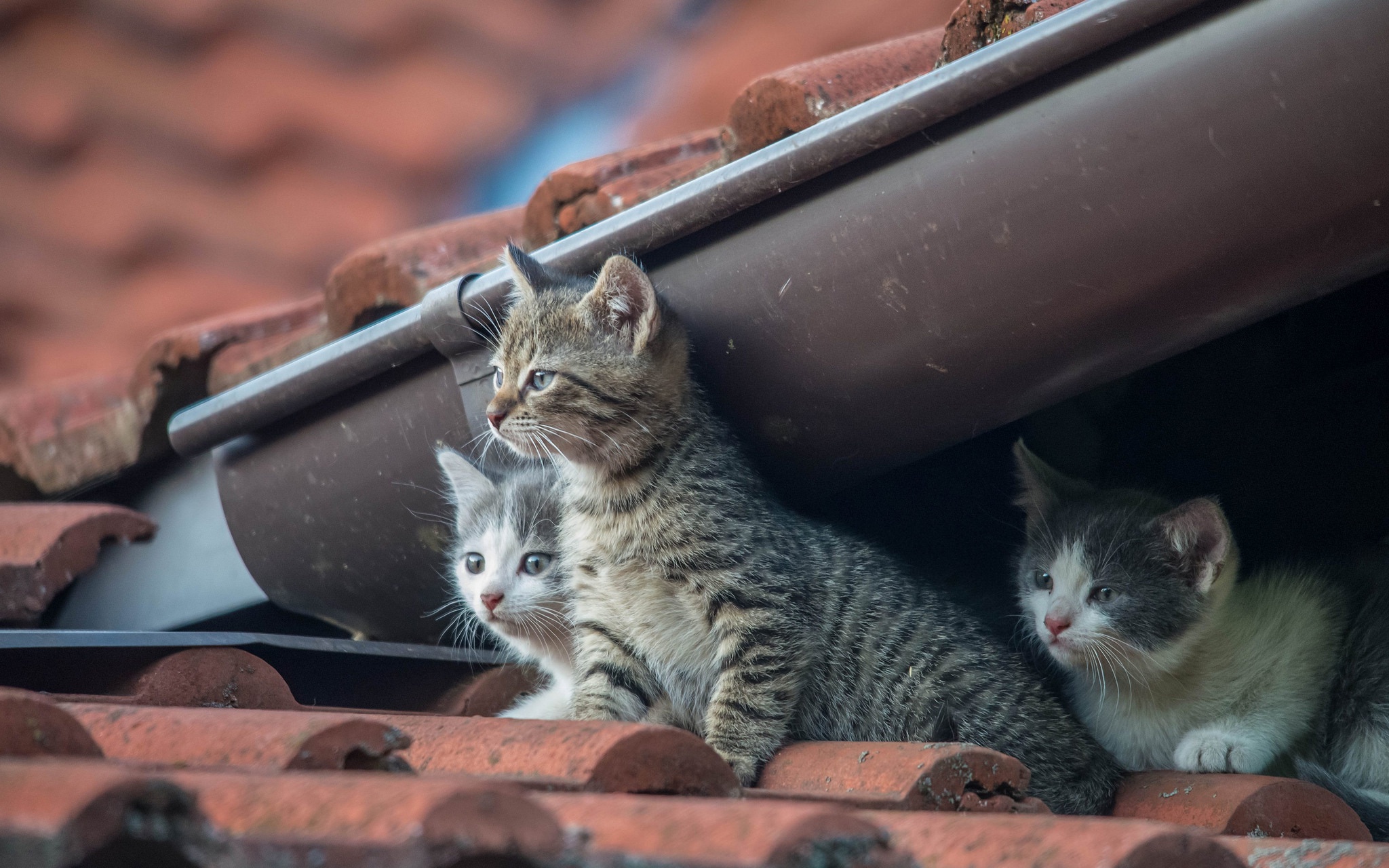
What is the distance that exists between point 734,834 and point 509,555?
2087mm

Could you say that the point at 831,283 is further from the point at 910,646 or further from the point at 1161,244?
the point at 910,646

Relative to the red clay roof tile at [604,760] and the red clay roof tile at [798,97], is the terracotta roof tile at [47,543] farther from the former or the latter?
the red clay roof tile at [798,97]

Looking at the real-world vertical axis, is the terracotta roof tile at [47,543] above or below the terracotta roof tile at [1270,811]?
above

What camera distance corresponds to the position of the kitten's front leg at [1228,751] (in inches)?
95.7

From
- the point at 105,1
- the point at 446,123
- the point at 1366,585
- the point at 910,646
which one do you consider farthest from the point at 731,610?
the point at 105,1

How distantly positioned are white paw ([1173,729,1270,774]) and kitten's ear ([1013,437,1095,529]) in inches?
26.6

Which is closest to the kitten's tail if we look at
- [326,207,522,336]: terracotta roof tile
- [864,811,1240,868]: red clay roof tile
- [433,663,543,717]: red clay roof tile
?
[864,811,1240,868]: red clay roof tile

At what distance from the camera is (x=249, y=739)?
63.6 inches

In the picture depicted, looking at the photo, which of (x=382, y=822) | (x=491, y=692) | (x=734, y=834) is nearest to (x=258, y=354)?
(x=491, y=692)

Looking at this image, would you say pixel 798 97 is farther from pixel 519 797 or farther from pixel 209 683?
pixel 519 797

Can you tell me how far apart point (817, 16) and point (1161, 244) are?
4780 mm

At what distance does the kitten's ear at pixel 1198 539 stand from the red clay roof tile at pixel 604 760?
57.5 inches

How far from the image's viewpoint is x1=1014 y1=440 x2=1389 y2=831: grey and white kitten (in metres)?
2.56

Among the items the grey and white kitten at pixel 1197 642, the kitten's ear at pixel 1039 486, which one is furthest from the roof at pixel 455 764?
the kitten's ear at pixel 1039 486
